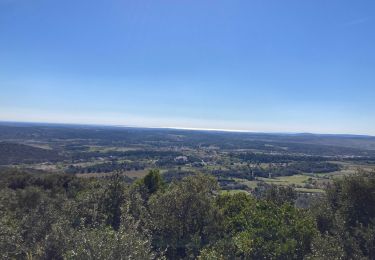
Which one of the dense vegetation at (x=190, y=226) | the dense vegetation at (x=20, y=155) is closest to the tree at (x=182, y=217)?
the dense vegetation at (x=190, y=226)

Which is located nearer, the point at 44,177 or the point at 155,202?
the point at 155,202

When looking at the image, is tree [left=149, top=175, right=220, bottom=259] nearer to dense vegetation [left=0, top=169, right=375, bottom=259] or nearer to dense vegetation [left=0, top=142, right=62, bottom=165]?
dense vegetation [left=0, top=169, right=375, bottom=259]

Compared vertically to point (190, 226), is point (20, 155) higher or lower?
lower

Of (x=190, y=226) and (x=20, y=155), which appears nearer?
(x=190, y=226)

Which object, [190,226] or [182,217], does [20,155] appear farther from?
[190,226]

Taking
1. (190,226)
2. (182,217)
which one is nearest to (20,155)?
(182,217)

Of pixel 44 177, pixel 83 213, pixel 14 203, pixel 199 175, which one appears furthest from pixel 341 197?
pixel 44 177

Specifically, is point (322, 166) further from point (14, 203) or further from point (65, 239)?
point (65, 239)

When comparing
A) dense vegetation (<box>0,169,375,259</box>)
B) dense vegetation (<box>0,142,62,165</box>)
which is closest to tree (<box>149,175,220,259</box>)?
dense vegetation (<box>0,169,375,259</box>)

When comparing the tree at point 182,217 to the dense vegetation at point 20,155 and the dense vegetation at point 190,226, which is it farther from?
the dense vegetation at point 20,155
